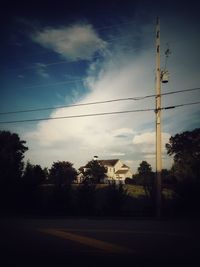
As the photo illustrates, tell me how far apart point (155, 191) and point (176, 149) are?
208 ft

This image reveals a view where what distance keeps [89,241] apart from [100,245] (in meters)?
0.83

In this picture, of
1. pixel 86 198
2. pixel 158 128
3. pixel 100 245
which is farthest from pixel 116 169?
pixel 100 245

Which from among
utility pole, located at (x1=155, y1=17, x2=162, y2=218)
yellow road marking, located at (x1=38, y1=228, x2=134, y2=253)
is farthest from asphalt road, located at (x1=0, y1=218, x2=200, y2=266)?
utility pole, located at (x1=155, y1=17, x2=162, y2=218)

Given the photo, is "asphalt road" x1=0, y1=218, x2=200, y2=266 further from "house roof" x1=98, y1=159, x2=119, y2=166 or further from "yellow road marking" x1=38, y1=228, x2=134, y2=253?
"house roof" x1=98, y1=159, x2=119, y2=166

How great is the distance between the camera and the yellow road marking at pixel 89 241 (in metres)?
9.50

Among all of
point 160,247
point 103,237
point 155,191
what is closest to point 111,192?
point 155,191

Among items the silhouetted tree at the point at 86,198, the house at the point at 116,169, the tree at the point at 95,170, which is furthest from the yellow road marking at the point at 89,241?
the house at the point at 116,169

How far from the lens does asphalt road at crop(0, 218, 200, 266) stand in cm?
811

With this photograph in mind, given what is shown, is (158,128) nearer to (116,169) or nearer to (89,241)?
(89,241)

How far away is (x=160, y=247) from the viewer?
9750 millimetres

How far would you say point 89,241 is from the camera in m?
10.9

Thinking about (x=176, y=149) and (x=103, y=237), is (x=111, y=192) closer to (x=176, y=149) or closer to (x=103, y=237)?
(x=103, y=237)

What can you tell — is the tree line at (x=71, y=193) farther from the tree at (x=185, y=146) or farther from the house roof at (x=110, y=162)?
the house roof at (x=110, y=162)

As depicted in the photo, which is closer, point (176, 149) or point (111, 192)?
point (111, 192)
